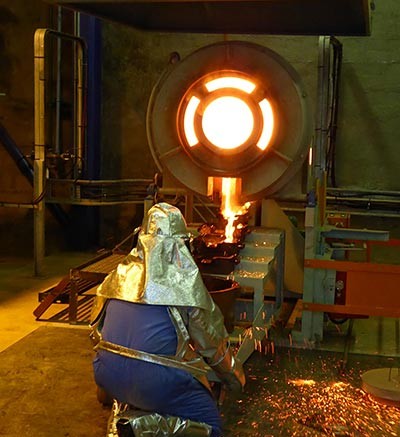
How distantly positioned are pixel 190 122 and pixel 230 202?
1.81 ft

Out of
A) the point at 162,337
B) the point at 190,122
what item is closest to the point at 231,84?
the point at 190,122

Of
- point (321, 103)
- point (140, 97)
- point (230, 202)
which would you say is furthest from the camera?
point (140, 97)

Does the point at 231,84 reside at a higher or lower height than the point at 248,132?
higher

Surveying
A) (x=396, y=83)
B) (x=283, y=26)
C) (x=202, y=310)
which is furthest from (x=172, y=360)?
(x=396, y=83)

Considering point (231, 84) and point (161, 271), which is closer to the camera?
point (161, 271)

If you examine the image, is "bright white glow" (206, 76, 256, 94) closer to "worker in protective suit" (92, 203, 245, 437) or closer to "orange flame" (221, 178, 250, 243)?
"orange flame" (221, 178, 250, 243)

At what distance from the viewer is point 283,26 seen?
11.3 feet

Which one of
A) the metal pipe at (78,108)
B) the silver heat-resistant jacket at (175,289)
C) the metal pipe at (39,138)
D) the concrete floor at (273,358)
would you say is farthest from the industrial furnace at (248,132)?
the metal pipe at (78,108)

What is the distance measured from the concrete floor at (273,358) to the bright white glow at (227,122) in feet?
4.33

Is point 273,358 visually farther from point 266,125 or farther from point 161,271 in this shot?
point 161,271

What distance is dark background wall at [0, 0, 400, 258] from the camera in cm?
665

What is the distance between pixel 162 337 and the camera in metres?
2.42

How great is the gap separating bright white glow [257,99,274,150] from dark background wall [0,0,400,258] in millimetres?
3184

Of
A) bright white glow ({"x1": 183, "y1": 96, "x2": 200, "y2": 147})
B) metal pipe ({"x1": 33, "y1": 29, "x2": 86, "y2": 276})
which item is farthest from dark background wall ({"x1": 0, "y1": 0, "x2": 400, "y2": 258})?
bright white glow ({"x1": 183, "y1": 96, "x2": 200, "y2": 147})
